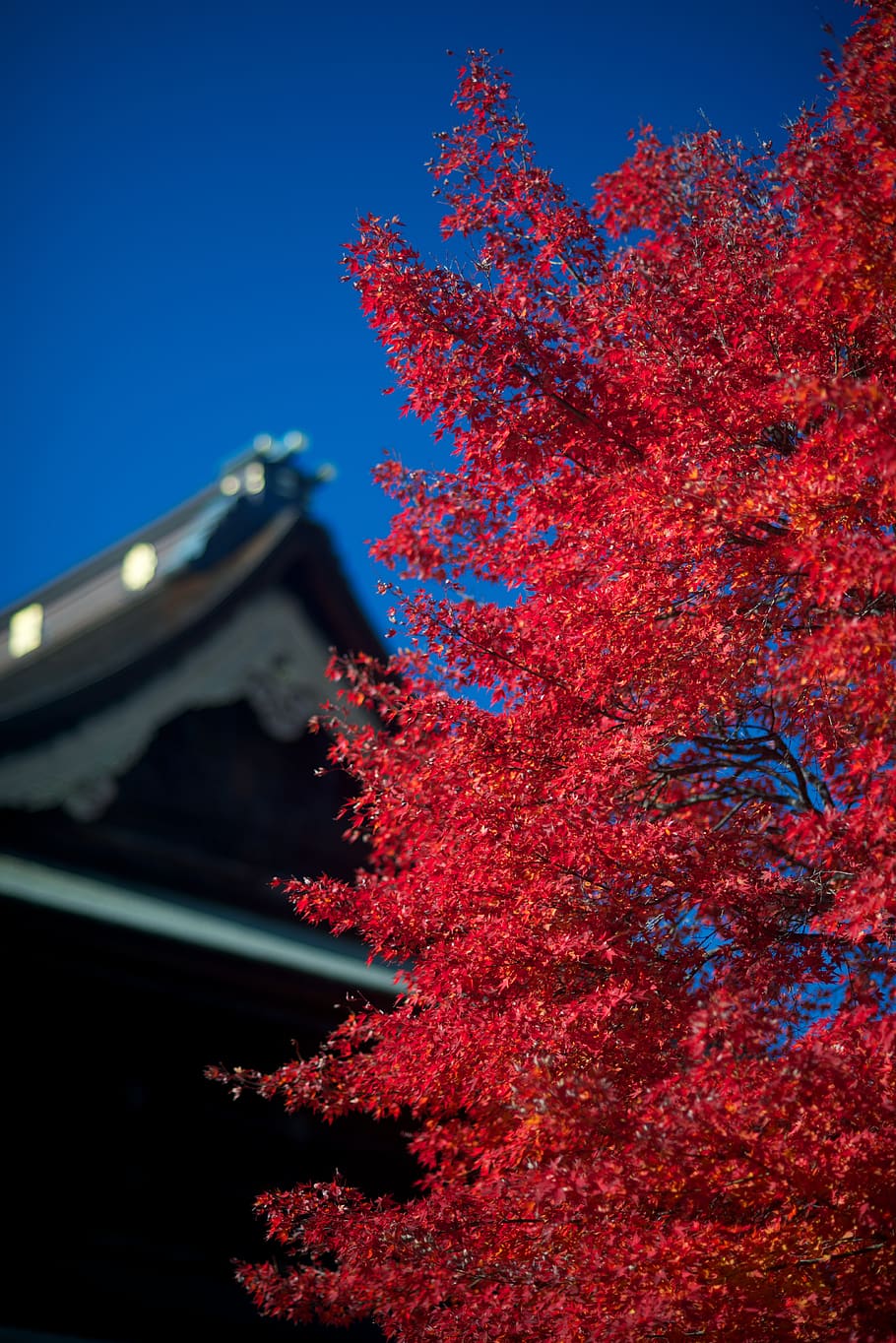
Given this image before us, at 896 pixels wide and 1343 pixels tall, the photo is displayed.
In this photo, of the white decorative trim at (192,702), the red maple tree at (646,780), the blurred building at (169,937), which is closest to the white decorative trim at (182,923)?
the blurred building at (169,937)

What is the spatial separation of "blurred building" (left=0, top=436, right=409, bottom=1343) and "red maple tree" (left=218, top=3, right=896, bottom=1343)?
9.23 feet

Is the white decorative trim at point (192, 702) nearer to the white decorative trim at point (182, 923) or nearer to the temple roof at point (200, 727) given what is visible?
the temple roof at point (200, 727)

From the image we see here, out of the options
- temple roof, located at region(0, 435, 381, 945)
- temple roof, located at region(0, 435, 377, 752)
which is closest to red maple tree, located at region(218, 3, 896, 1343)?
temple roof, located at region(0, 435, 381, 945)

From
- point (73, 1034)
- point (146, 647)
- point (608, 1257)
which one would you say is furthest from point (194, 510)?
point (608, 1257)

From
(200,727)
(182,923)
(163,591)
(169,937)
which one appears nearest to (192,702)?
(200,727)

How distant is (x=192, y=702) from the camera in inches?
554

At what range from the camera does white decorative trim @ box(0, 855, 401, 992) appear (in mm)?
10031

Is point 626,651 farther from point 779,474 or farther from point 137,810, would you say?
point 137,810

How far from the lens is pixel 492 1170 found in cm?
686

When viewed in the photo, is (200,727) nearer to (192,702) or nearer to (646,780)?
(192,702)

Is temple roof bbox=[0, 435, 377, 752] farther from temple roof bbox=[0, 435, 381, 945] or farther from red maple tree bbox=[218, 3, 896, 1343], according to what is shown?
red maple tree bbox=[218, 3, 896, 1343]

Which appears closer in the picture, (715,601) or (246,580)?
(715,601)

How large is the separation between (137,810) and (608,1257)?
8.67 m

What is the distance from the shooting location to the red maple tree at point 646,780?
5227mm
